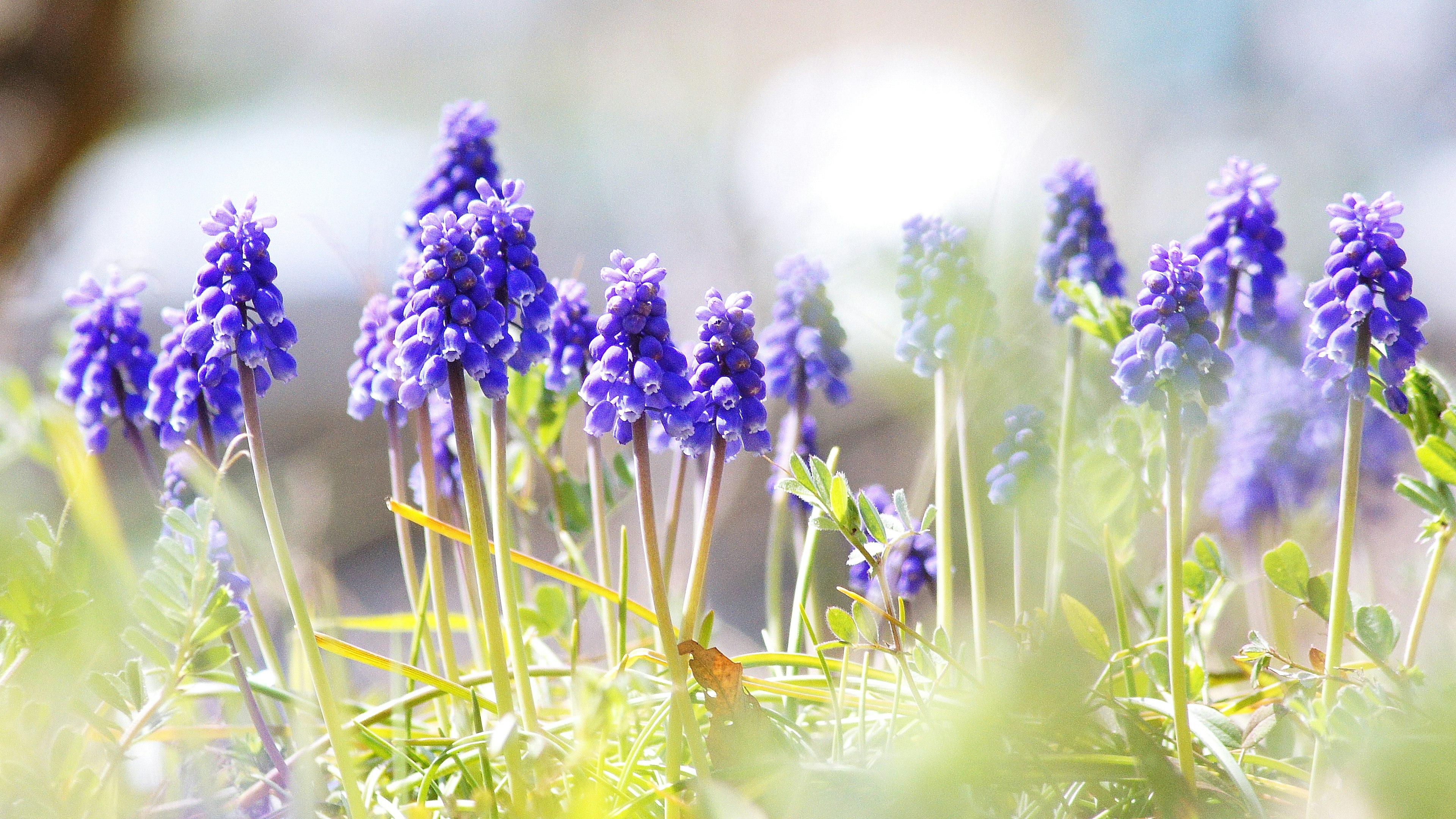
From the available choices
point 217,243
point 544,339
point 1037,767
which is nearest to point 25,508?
point 217,243

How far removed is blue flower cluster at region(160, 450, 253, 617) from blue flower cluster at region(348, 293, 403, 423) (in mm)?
237

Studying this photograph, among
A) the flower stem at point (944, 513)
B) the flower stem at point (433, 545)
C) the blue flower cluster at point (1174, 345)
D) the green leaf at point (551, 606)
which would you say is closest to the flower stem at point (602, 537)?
the green leaf at point (551, 606)

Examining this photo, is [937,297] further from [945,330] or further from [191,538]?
[191,538]

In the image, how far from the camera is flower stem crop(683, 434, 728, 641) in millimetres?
1325

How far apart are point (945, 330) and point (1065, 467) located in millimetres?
264

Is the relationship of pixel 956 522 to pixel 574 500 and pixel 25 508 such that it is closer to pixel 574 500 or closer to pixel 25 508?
pixel 574 500

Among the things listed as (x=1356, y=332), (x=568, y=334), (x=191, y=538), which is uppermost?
(x=568, y=334)

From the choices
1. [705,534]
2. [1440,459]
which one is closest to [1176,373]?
[1440,459]

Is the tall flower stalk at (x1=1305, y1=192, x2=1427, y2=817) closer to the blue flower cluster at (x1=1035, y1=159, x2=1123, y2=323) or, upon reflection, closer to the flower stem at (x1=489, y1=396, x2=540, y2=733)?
the blue flower cluster at (x1=1035, y1=159, x2=1123, y2=323)

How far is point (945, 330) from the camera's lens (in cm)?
162

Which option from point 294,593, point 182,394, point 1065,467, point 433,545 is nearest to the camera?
point 294,593

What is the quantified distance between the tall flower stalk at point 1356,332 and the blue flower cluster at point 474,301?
0.87 meters

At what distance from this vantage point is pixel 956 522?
113 inches

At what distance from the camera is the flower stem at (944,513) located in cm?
150
